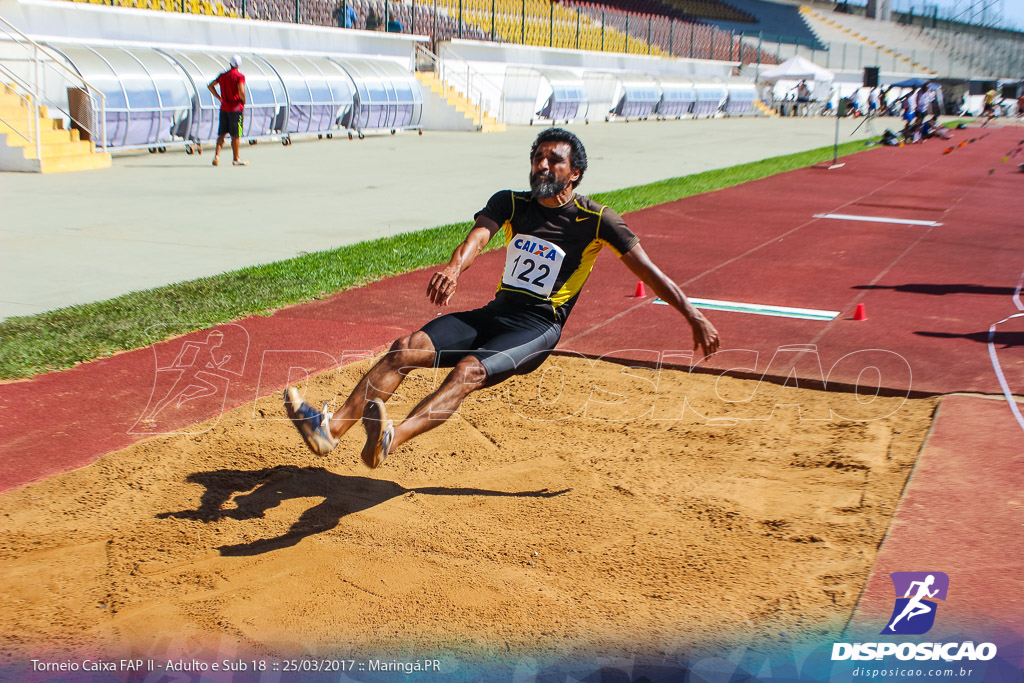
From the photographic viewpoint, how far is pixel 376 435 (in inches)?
170

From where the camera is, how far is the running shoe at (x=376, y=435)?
4.30 m

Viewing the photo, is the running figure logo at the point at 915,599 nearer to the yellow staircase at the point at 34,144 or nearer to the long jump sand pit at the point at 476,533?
the long jump sand pit at the point at 476,533

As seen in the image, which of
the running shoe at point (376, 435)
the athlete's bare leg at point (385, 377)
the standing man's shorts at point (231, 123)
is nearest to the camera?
the running shoe at point (376, 435)

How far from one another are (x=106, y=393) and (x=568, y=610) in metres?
3.93

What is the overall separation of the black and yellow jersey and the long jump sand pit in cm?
99

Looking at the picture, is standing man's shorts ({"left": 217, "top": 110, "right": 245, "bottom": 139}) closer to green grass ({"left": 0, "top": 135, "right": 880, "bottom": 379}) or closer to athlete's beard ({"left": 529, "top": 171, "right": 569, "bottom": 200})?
green grass ({"left": 0, "top": 135, "right": 880, "bottom": 379})

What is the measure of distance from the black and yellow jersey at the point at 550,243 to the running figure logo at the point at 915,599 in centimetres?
223

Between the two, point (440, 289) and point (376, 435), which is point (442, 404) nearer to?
point (376, 435)

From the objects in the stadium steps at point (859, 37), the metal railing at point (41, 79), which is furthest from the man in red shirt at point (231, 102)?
the stadium steps at point (859, 37)

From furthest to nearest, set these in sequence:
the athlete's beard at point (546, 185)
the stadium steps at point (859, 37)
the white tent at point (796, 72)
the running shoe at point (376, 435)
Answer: the stadium steps at point (859, 37) < the white tent at point (796, 72) < the athlete's beard at point (546, 185) < the running shoe at point (376, 435)

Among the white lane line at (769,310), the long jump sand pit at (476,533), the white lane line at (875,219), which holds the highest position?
the white lane line at (875,219)

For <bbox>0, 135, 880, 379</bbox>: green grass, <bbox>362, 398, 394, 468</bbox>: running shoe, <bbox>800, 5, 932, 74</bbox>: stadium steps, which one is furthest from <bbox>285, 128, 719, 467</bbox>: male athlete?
<bbox>800, 5, 932, 74</bbox>: stadium steps

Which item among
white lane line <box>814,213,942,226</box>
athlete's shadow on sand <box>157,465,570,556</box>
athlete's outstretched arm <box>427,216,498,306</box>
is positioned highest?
athlete's outstretched arm <box>427,216,498,306</box>

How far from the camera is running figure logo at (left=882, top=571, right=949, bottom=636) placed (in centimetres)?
361
